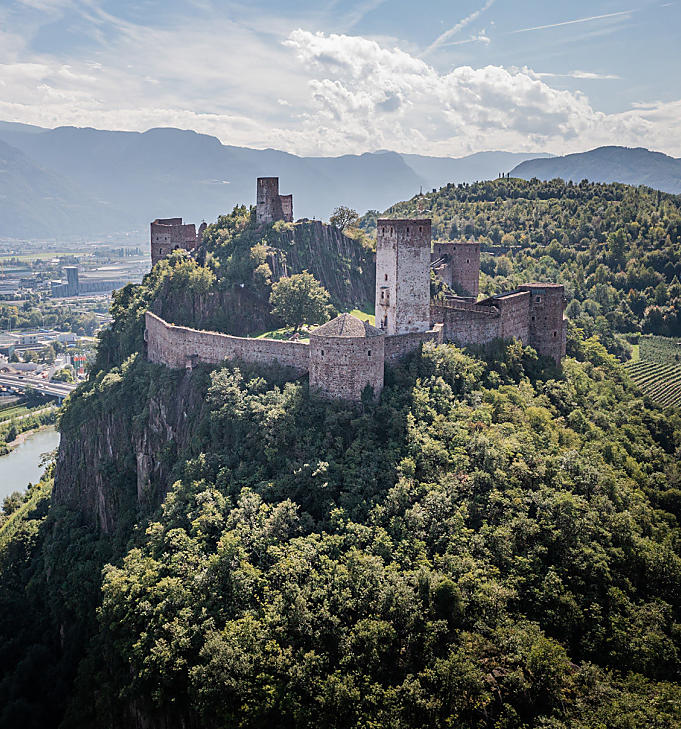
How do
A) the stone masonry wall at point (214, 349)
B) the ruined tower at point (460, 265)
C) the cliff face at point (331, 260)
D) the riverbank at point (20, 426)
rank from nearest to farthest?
the stone masonry wall at point (214, 349) < the cliff face at point (331, 260) < the ruined tower at point (460, 265) < the riverbank at point (20, 426)

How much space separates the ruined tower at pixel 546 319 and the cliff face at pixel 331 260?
70.0 feet

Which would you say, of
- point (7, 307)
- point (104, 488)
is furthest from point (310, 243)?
point (7, 307)

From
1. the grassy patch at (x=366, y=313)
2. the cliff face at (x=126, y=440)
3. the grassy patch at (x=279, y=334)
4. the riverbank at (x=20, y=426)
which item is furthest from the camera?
the riverbank at (x=20, y=426)

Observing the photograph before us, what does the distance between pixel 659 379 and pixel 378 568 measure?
154 ft

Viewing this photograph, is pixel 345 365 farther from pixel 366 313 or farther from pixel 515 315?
pixel 366 313

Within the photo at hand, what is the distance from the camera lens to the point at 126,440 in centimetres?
5472

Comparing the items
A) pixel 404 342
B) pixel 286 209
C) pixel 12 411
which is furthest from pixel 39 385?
pixel 404 342

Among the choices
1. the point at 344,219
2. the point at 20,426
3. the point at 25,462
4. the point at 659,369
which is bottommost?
the point at 25,462

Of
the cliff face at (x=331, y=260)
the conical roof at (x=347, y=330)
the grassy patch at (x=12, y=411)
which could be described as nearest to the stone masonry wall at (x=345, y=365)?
the conical roof at (x=347, y=330)

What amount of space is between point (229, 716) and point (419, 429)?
18.8 m

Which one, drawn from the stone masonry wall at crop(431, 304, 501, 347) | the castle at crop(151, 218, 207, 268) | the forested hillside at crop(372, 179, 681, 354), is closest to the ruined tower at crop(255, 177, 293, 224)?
the castle at crop(151, 218, 207, 268)

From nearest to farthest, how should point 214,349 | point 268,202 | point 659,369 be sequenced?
1. point 214,349
2. point 659,369
3. point 268,202

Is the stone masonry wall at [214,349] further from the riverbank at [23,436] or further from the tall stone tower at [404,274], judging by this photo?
the riverbank at [23,436]

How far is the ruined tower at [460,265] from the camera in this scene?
70.8 metres
